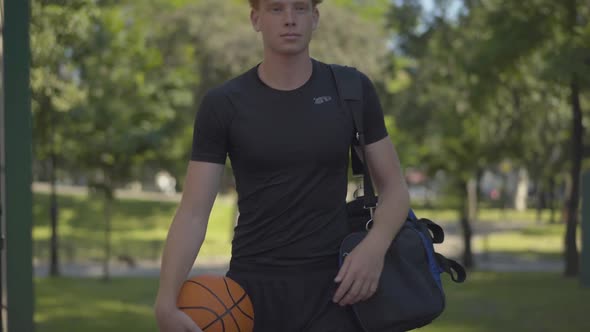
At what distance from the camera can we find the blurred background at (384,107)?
20391mm

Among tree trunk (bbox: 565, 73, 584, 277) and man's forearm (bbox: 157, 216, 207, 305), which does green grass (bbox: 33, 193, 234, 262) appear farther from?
man's forearm (bbox: 157, 216, 207, 305)

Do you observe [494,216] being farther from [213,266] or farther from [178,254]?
[178,254]

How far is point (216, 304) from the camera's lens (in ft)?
9.46

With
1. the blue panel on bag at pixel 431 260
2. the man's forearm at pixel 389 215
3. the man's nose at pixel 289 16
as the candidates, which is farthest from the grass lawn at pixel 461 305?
the man's nose at pixel 289 16

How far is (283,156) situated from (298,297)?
0.45m

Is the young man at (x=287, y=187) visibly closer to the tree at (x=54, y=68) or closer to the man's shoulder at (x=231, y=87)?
the man's shoulder at (x=231, y=87)

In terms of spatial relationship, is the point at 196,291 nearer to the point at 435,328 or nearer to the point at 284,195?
the point at 284,195

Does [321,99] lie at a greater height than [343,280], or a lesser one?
greater

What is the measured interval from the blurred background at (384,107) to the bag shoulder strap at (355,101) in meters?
12.1

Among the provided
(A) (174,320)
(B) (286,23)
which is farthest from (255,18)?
(A) (174,320)

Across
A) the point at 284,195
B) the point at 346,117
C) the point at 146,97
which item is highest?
the point at 346,117

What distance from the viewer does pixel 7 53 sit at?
7152 mm

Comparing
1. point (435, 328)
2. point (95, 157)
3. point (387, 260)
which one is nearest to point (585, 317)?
point (435, 328)

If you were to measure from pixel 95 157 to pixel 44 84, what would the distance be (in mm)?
6774
